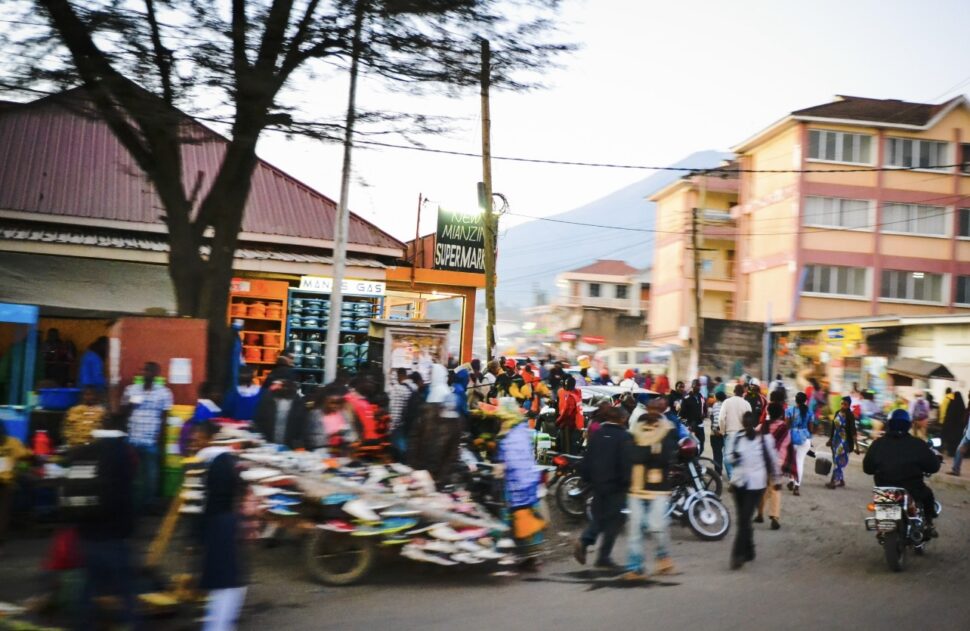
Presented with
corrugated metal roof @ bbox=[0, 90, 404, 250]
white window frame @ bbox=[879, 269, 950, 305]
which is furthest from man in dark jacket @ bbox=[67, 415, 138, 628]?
white window frame @ bbox=[879, 269, 950, 305]

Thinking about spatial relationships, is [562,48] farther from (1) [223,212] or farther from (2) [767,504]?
(2) [767,504]

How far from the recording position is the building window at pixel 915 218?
42188mm

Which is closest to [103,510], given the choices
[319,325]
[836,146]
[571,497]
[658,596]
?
[658,596]

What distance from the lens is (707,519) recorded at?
469 inches

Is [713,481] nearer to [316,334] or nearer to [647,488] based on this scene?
[647,488]

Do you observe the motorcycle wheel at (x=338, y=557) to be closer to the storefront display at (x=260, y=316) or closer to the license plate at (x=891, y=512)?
the license plate at (x=891, y=512)

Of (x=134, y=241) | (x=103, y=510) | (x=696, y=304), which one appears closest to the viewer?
(x=103, y=510)

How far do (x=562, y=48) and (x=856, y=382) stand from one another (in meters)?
25.4

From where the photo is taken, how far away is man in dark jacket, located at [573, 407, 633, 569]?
9.53 m

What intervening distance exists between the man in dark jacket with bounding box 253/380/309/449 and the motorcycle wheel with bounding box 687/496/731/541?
512 centimetres

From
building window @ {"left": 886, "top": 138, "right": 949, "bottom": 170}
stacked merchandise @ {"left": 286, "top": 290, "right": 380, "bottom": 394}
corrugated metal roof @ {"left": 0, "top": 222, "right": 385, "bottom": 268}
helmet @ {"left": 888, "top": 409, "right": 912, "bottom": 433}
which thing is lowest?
helmet @ {"left": 888, "top": 409, "right": 912, "bottom": 433}

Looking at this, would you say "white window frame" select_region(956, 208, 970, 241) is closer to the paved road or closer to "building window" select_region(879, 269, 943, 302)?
"building window" select_region(879, 269, 943, 302)

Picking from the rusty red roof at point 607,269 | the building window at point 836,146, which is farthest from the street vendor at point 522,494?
the rusty red roof at point 607,269

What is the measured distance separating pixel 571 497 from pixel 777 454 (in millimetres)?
2869
